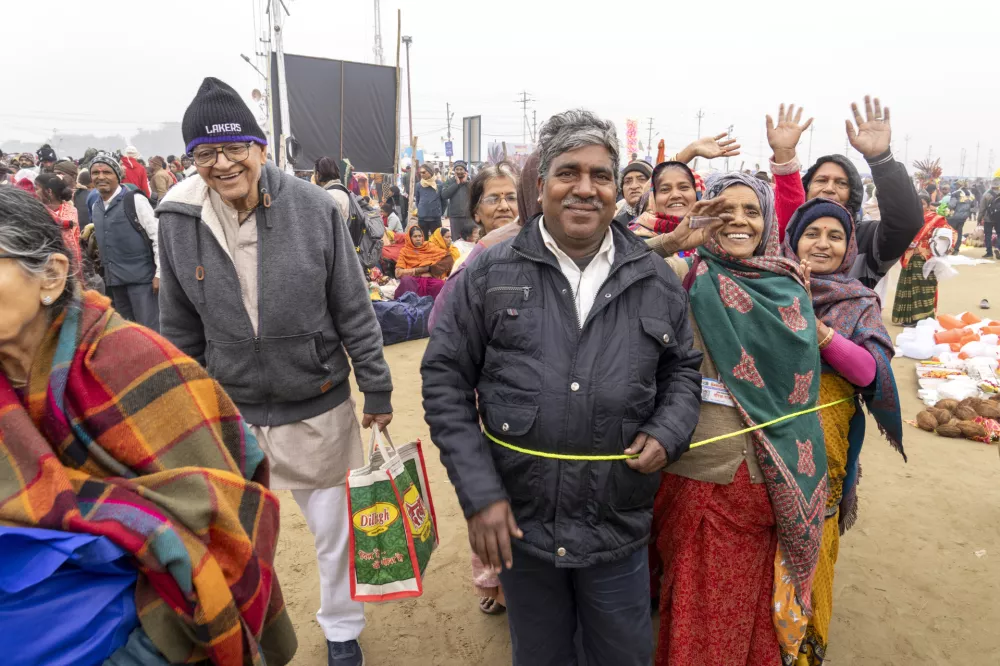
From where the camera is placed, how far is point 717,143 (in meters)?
3.05

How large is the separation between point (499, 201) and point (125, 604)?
2.31 metres

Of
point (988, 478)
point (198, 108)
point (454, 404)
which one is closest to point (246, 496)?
point (454, 404)

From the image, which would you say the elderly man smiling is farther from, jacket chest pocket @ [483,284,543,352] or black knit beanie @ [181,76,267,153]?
jacket chest pocket @ [483,284,543,352]

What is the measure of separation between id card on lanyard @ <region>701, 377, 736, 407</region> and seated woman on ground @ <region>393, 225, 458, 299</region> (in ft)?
20.4

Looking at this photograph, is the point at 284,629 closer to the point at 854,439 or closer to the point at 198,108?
the point at 198,108

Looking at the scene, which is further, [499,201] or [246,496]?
[499,201]

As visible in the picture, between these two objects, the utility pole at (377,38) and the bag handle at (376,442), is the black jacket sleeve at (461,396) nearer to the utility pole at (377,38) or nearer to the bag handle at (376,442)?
the bag handle at (376,442)

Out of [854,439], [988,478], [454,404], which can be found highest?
[454,404]

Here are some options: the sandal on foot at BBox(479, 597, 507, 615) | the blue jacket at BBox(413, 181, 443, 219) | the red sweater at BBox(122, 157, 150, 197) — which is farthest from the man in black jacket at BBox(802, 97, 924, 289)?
the blue jacket at BBox(413, 181, 443, 219)

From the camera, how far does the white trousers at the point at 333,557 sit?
241 cm

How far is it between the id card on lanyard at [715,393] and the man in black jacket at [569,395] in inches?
8.4

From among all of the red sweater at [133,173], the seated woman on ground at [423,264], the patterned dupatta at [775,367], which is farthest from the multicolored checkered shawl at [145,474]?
the red sweater at [133,173]

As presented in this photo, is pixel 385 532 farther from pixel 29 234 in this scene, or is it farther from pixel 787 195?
pixel 787 195

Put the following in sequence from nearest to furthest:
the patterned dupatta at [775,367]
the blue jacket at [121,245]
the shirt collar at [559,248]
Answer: the shirt collar at [559,248]
the patterned dupatta at [775,367]
the blue jacket at [121,245]
